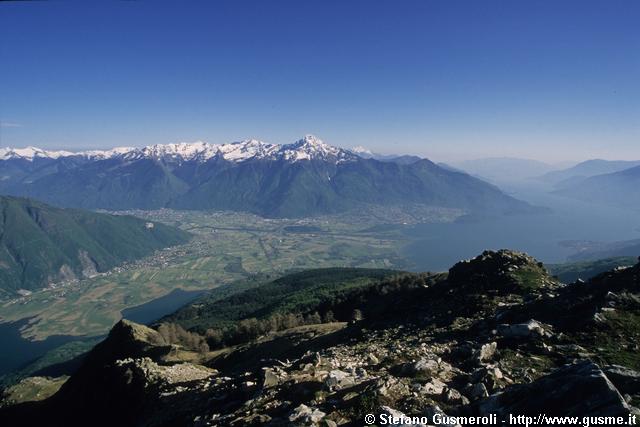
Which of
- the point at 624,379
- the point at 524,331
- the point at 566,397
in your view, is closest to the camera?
the point at 566,397

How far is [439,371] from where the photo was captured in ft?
48.5

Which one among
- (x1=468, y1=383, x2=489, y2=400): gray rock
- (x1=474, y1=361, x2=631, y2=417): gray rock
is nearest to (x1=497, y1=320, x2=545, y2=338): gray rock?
(x1=468, y1=383, x2=489, y2=400): gray rock

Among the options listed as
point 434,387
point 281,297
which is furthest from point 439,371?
point 281,297

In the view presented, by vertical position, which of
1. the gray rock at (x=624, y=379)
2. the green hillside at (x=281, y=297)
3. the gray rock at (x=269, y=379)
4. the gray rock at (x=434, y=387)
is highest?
the gray rock at (x=624, y=379)

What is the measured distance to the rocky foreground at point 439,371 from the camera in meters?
11.0

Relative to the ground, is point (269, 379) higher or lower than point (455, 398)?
lower

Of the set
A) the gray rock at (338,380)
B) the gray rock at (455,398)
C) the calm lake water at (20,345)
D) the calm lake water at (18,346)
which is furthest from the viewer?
the calm lake water at (20,345)

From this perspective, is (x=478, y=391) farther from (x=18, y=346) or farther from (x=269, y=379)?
(x=18, y=346)

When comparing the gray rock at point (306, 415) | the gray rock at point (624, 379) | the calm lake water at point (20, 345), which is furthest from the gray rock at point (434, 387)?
the calm lake water at point (20, 345)

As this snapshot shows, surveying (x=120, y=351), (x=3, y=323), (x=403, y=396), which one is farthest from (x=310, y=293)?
(x=3, y=323)

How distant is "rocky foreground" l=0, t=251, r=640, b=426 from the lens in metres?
11.0

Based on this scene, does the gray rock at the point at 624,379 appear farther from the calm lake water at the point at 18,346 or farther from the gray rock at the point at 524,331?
the calm lake water at the point at 18,346

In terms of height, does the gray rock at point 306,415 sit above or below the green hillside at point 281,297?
above

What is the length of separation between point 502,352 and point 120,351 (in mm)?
47873
